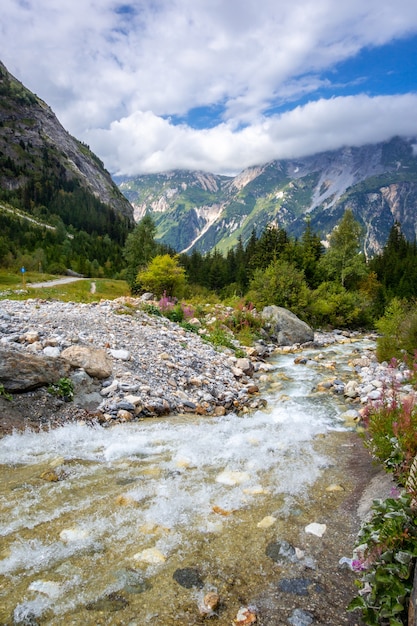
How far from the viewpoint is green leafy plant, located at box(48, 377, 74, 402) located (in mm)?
8594

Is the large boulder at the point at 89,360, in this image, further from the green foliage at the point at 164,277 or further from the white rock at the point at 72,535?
the green foliage at the point at 164,277

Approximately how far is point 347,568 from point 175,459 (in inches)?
133

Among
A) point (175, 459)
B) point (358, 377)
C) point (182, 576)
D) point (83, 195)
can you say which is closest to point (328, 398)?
point (358, 377)

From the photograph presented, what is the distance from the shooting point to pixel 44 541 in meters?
4.20

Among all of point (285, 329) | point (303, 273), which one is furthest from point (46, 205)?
point (285, 329)

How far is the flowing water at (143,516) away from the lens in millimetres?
3475

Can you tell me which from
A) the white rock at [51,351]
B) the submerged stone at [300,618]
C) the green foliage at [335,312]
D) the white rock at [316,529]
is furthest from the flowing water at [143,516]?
the green foliage at [335,312]

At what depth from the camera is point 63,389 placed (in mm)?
8742

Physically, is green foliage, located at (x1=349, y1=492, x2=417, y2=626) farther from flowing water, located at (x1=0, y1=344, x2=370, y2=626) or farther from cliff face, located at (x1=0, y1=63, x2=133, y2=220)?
cliff face, located at (x1=0, y1=63, x2=133, y2=220)

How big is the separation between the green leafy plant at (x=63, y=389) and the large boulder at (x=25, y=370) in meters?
0.13

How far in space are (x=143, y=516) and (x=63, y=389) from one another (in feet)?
16.0

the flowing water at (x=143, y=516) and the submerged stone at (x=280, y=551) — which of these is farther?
the submerged stone at (x=280, y=551)

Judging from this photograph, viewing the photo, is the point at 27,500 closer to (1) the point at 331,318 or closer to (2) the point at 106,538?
(2) the point at 106,538

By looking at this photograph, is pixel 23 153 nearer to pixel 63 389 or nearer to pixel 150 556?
pixel 63 389
